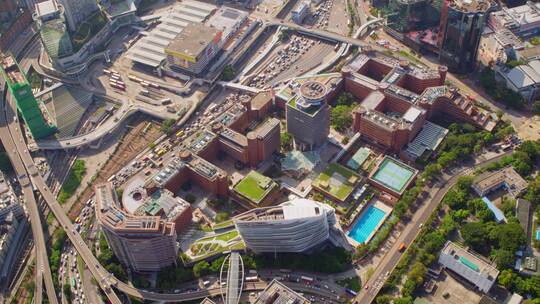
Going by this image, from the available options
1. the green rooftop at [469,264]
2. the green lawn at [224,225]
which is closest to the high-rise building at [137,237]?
the green lawn at [224,225]

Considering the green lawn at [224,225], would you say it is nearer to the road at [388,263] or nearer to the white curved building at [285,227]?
the white curved building at [285,227]

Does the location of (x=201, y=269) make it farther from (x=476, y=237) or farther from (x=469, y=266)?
(x=476, y=237)

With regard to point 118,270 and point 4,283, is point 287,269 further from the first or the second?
point 4,283

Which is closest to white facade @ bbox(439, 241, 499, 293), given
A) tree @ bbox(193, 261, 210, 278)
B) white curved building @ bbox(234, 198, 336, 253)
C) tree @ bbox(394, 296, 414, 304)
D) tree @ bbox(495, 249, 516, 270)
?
tree @ bbox(495, 249, 516, 270)

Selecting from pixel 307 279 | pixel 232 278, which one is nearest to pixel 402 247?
pixel 307 279

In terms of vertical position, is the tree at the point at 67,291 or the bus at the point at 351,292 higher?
the bus at the point at 351,292

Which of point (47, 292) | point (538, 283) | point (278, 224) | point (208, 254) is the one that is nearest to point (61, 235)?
point (47, 292)
